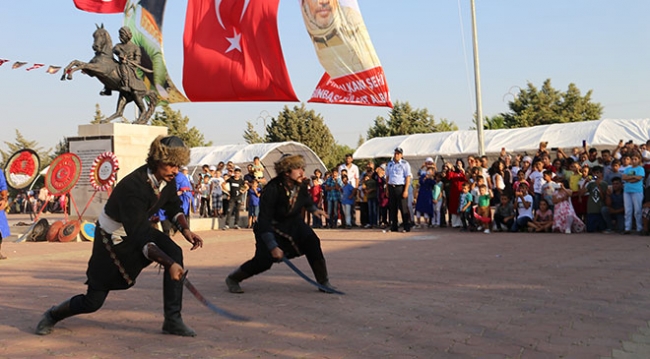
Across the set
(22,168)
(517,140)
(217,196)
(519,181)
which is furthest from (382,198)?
(517,140)

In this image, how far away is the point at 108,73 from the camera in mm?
18109

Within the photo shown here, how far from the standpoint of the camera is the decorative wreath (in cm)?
1634

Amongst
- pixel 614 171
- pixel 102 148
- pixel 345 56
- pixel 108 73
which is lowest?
pixel 614 171

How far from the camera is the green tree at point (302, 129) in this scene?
6322 cm

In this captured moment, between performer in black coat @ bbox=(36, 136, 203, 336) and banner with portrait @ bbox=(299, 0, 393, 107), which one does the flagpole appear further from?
performer in black coat @ bbox=(36, 136, 203, 336)

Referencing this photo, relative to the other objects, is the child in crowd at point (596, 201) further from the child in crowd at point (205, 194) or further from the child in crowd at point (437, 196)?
the child in crowd at point (205, 194)

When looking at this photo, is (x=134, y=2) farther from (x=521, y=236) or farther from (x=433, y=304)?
(x=433, y=304)

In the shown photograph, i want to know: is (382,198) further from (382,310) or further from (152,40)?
(382,310)

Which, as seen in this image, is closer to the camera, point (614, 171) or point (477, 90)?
point (614, 171)

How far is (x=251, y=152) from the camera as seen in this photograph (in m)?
41.5

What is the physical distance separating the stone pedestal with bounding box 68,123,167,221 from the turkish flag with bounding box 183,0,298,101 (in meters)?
5.40

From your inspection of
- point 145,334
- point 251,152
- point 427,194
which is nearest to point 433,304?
point 145,334

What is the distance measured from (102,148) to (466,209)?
9.34m

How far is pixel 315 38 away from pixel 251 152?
67.8 ft
